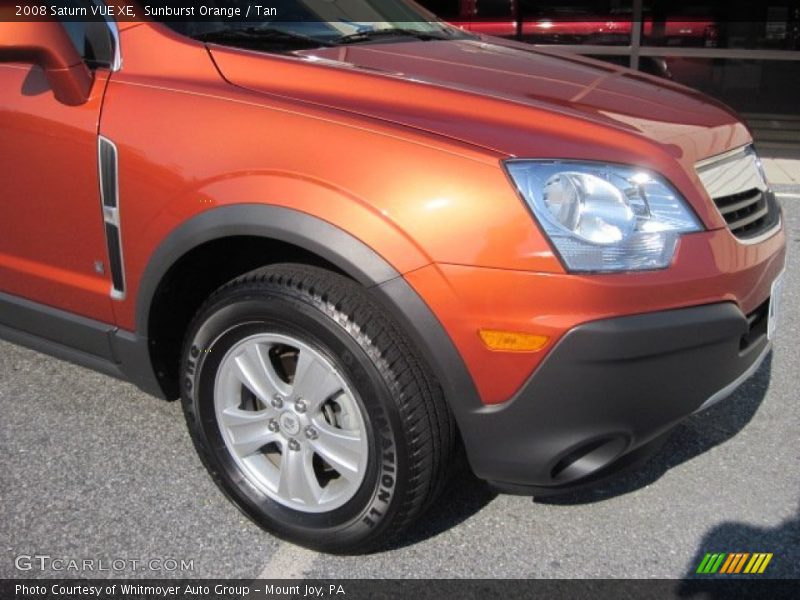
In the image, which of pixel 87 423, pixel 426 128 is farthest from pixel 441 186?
pixel 87 423

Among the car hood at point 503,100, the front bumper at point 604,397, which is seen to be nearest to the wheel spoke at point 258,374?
the front bumper at point 604,397

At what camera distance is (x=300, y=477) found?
7.86ft

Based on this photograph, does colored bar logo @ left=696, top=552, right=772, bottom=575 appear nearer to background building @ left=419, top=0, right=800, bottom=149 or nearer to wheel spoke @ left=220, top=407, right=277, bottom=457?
wheel spoke @ left=220, top=407, right=277, bottom=457

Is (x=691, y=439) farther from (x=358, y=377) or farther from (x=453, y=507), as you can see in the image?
(x=358, y=377)

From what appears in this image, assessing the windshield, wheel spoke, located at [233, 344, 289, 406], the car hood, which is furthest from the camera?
the windshield

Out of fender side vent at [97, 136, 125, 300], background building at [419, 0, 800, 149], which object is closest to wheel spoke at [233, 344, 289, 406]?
fender side vent at [97, 136, 125, 300]

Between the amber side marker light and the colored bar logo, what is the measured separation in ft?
2.91

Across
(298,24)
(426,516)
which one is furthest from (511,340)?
(298,24)

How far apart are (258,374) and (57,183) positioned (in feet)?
2.71

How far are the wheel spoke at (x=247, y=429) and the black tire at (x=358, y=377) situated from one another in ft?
0.30

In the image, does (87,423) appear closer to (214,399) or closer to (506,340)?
(214,399)

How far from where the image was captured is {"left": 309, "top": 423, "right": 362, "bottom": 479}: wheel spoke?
225cm

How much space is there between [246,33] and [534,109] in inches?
39.2

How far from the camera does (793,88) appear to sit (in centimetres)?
1020
